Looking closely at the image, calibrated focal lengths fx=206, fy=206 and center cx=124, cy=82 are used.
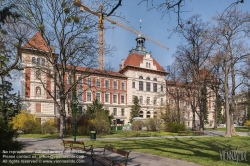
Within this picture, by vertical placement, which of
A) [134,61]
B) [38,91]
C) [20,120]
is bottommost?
[20,120]

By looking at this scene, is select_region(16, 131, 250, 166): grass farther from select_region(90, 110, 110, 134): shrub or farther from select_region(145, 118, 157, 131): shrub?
select_region(145, 118, 157, 131): shrub

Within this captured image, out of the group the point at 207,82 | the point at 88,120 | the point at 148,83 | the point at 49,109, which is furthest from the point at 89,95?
the point at 207,82

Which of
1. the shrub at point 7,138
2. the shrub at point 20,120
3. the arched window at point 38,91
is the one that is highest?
the arched window at point 38,91

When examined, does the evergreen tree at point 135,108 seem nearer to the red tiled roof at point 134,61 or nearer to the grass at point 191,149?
the red tiled roof at point 134,61

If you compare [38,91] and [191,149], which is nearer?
[191,149]

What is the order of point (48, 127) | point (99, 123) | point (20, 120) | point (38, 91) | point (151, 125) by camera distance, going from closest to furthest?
point (99, 123) < point (48, 127) < point (20, 120) < point (151, 125) < point (38, 91)

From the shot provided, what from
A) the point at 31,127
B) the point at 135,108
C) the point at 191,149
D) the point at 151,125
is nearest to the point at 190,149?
the point at 191,149

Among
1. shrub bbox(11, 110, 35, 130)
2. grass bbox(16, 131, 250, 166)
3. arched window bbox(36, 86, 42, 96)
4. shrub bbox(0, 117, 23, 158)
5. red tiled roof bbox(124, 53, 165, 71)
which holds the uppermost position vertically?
red tiled roof bbox(124, 53, 165, 71)

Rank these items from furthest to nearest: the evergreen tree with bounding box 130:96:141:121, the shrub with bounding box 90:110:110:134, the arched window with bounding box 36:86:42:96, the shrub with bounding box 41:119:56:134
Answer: the evergreen tree with bounding box 130:96:141:121
the arched window with bounding box 36:86:42:96
the shrub with bounding box 41:119:56:134
the shrub with bounding box 90:110:110:134

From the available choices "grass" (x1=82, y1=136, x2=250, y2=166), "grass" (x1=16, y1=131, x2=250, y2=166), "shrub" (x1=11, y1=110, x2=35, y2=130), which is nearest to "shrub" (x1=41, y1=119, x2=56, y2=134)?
"shrub" (x1=11, y1=110, x2=35, y2=130)

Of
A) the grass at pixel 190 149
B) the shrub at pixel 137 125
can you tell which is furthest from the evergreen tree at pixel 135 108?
the grass at pixel 190 149

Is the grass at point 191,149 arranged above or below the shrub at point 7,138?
below

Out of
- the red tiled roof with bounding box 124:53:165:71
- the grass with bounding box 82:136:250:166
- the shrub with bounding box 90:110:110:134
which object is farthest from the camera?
the red tiled roof with bounding box 124:53:165:71

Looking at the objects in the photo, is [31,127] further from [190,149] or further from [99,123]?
[190,149]
